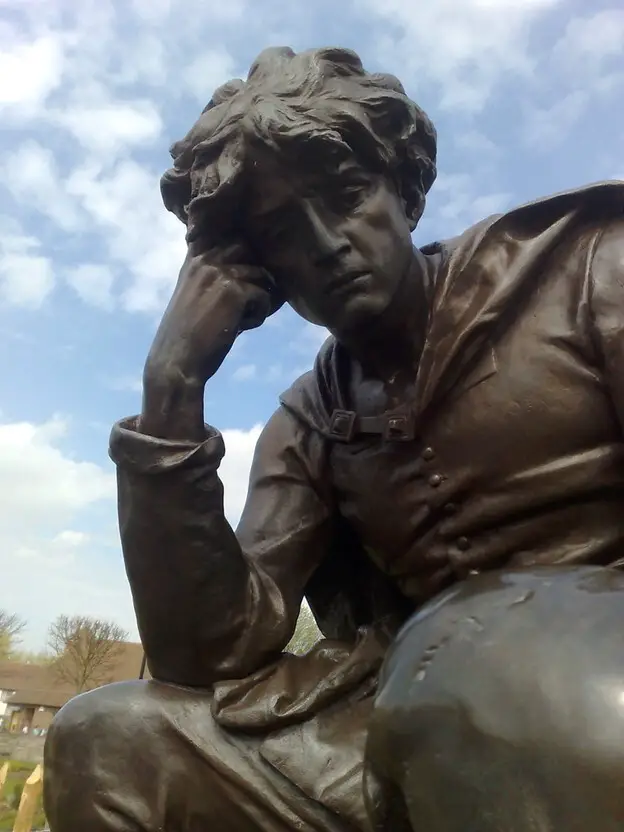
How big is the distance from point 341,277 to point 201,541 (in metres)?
0.67

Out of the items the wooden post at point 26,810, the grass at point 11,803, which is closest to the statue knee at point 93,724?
the wooden post at point 26,810

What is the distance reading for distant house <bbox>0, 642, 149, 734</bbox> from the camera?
35.3 m

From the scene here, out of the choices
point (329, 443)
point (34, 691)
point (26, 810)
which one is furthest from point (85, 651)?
point (329, 443)

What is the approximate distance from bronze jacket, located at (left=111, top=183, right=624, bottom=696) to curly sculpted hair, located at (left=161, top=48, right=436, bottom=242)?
0.91 ft

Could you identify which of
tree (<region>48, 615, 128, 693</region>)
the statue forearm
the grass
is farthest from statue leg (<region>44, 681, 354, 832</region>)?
tree (<region>48, 615, 128, 693</region>)

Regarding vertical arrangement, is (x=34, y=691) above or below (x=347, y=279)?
below

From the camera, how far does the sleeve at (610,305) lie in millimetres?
1906

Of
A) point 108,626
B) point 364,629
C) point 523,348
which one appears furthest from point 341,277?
point 108,626

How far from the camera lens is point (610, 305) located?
6.45 ft

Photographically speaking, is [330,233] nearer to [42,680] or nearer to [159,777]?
[159,777]

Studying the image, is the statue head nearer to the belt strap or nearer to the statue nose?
the statue nose

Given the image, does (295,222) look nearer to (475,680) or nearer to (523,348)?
(523,348)

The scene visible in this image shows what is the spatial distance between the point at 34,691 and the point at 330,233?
4014 cm

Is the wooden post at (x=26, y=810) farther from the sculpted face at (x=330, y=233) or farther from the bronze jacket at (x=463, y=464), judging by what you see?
the sculpted face at (x=330, y=233)
